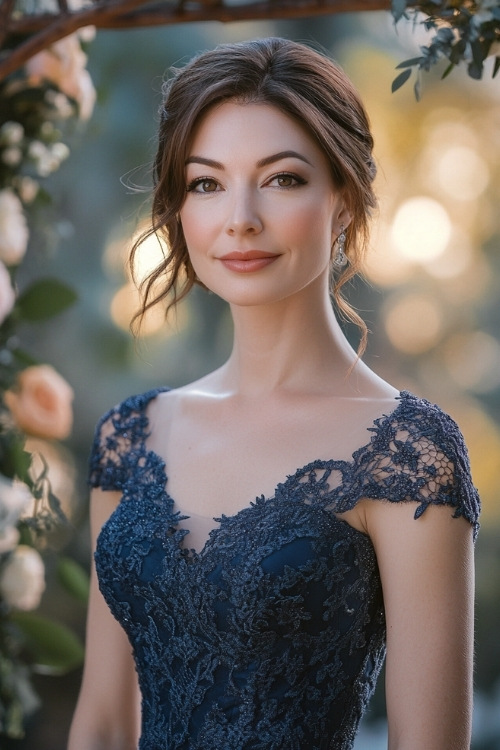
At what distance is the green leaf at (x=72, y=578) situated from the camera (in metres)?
2.64

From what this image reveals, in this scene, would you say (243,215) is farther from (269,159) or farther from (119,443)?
(119,443)

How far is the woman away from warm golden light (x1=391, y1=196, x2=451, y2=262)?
2167mm

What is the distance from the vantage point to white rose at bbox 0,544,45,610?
2.42m

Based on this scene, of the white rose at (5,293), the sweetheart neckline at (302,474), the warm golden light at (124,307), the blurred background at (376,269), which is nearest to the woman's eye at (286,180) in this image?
the sweetheart neckline at (302,474)

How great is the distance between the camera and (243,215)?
71.9 inches

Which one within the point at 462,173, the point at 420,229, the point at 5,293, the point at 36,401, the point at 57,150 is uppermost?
the point at 462,173

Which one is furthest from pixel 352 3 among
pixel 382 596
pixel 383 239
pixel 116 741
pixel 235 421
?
pixel 383 239

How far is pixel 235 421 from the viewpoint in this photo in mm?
2062

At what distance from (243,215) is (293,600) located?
26.5 inches

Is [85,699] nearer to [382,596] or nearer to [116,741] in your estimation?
[116,741]

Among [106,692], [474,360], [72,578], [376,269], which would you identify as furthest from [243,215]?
[474,360]

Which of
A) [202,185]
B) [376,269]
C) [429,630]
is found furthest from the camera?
[376,269]

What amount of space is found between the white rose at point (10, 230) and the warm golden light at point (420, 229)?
2.07 metres

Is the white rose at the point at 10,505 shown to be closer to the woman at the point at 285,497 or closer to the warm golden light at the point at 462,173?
the woman at the point at 285,497
